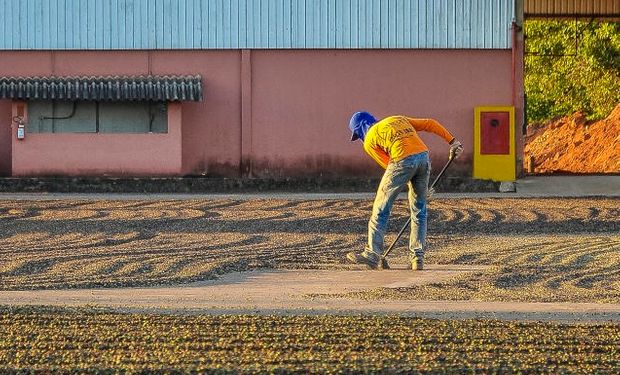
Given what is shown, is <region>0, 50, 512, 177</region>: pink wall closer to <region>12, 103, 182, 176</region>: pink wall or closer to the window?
<region>12, 103, 182, 176</region>: pink wall

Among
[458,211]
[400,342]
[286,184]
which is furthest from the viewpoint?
[286,184]

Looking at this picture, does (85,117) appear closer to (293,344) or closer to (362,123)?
(362,123)

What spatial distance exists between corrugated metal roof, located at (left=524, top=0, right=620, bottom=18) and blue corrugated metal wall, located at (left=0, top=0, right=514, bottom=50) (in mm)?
5943

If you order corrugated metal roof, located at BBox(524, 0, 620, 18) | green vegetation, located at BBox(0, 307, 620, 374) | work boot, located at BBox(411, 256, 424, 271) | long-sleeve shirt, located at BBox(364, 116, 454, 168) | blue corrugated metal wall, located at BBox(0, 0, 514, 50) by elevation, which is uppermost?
corrugated metal roof, located at BBox(524, 0, 620, 18)

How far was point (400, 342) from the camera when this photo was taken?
351 inches

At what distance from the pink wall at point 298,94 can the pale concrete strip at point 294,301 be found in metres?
16.4

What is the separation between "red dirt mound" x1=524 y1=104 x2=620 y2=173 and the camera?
45.3 metres

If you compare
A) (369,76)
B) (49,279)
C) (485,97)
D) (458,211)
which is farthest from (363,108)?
(49,279)

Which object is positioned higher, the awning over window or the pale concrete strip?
the awning over window

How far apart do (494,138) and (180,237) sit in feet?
42.9

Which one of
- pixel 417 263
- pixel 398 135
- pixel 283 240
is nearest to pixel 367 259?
pixel 417 263

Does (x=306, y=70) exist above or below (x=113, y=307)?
above

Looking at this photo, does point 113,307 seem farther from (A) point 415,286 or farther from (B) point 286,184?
(B) point 286,184

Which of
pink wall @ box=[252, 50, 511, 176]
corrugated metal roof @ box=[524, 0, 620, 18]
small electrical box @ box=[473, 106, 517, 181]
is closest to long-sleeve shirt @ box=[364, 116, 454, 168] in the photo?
pink wall @ box=[252, 50, 511, 176]
